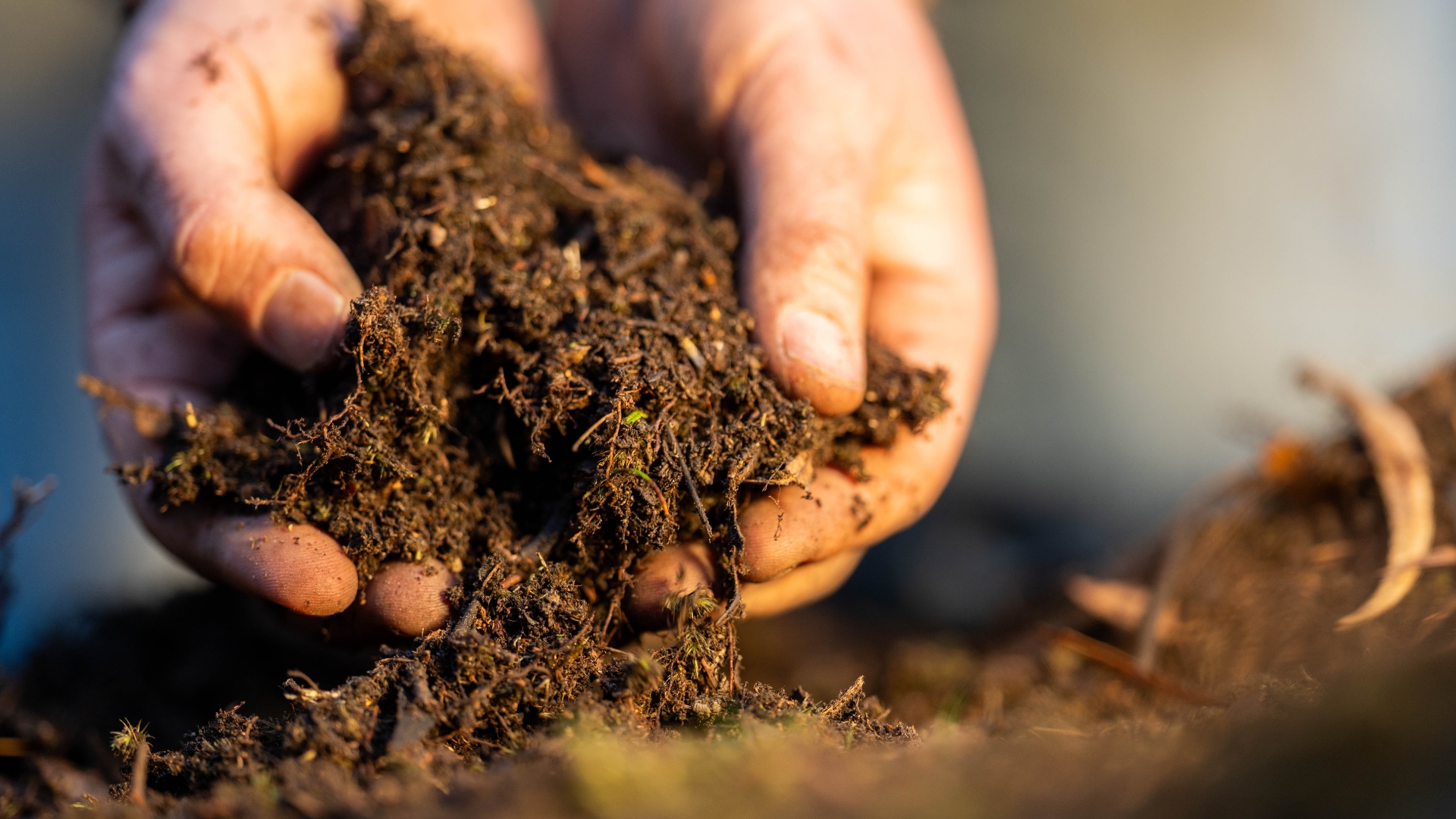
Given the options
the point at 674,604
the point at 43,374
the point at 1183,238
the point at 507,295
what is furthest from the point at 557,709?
the point at 1183,238

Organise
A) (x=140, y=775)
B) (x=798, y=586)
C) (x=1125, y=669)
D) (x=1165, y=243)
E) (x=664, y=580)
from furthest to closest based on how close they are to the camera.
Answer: (x=1165, y=243) → (x=798, y=586) → (x=1125, y=669) → (x=664, y=580) → (x=140, y=775)

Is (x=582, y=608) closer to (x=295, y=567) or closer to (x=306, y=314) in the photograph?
(x=295, y=567)

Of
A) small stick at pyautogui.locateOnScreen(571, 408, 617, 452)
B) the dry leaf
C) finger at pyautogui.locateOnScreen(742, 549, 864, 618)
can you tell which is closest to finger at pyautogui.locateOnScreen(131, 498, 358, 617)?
small stick at pyautogui.locateOnScreen(571, 408, 617, 452)

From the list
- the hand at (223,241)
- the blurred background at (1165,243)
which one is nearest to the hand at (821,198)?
the hand at (223,241)

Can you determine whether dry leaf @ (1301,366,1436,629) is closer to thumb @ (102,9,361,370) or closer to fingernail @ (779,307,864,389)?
fingernail @ (779,307,864,389)

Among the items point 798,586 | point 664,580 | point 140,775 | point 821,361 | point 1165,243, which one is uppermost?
point 1165,243

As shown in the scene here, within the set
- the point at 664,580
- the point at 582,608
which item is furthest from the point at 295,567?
the point at 664,580

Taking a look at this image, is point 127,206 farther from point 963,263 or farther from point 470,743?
point 963,263
